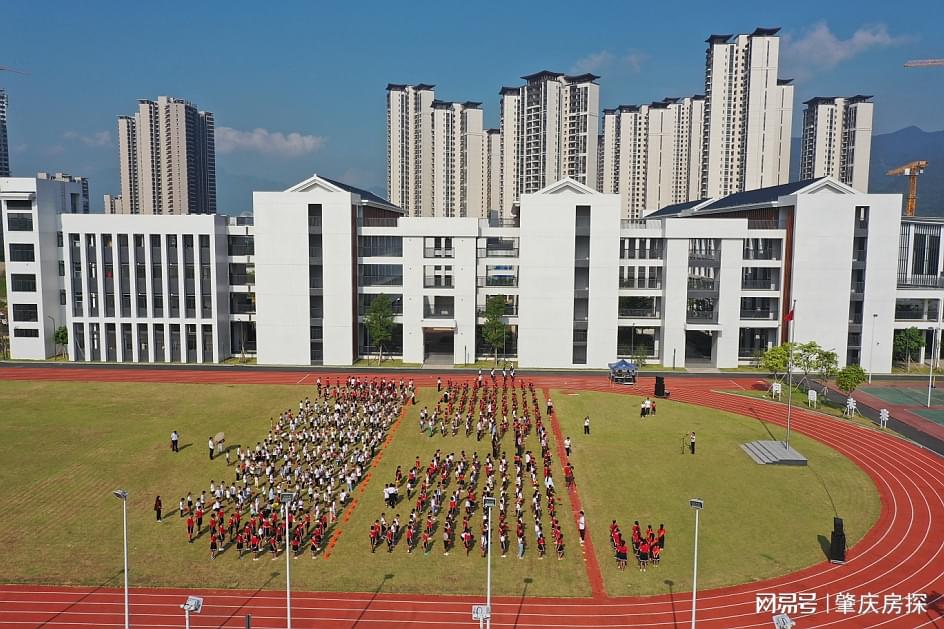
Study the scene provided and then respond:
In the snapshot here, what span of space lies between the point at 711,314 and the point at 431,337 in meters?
27.3

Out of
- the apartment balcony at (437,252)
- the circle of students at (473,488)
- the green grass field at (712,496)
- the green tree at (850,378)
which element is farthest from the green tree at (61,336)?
the green tree at (850,378)

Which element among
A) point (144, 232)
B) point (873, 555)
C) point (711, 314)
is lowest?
point (873, 555)

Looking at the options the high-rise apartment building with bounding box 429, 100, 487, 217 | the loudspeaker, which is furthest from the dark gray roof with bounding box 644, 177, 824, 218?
the high-rise apartment building with bounding box 429, 100, 487, 217

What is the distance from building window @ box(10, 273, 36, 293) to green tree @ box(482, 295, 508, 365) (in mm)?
39995

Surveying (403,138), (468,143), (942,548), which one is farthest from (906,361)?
(403,138)

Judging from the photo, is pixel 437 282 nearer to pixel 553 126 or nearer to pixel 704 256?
pixel 704 256

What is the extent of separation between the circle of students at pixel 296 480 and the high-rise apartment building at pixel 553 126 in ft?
302

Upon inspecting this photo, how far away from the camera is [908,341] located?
56.2 metres

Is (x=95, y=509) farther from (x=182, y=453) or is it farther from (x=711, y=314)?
(x=711, y=314)

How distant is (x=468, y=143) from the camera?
13625 centimetres

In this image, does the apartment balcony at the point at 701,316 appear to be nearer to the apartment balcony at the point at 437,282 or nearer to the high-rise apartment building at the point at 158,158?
the apartment balcony at the point at 437,282

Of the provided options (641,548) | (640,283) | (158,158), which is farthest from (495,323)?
(158,158)

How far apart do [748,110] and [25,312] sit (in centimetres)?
11164

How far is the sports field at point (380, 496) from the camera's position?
70.2 ft
